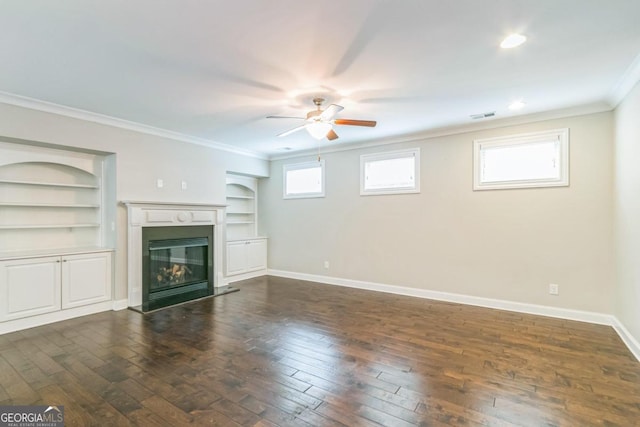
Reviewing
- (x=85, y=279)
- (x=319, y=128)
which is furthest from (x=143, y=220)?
(x=319, y=128)

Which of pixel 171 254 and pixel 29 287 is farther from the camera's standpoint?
pixel 171 254

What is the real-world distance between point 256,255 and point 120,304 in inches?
109

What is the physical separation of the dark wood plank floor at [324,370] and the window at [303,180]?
9.44 ft

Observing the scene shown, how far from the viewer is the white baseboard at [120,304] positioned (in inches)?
174

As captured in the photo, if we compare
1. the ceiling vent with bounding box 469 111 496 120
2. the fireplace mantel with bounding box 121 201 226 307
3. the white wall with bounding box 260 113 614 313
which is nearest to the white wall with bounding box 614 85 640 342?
the white wall with bounding box 260 113 614 313

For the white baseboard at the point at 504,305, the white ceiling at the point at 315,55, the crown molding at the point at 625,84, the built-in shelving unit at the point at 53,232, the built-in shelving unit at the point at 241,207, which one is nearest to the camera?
the white ceiling at the point at 315,55

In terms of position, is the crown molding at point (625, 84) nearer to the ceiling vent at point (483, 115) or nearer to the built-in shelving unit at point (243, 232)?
the ceiling vent at point (483, 115)

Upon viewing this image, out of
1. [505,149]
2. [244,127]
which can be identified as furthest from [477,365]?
[244,127]

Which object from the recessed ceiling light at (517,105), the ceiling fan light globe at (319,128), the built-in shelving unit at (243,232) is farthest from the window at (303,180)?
the recessed ceiling light at (517,105)

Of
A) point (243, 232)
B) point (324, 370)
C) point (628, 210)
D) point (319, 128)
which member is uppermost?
point (319, 128)

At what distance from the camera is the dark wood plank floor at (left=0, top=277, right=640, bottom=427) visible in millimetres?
2074

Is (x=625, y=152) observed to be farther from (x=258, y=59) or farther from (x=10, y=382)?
(x=10, y=382)

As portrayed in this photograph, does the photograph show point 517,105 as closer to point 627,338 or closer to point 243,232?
point 627,338

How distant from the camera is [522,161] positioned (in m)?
4.32
